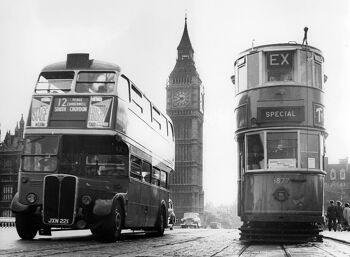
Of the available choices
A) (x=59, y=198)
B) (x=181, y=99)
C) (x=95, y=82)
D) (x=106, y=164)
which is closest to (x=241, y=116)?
(x=106, y=164)

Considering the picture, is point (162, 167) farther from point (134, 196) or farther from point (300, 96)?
point (300, 96)

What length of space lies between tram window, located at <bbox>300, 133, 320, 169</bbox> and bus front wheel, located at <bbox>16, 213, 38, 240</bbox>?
20.0ft

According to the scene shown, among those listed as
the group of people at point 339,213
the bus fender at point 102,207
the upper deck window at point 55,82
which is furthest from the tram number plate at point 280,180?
the group of people at point 339,213

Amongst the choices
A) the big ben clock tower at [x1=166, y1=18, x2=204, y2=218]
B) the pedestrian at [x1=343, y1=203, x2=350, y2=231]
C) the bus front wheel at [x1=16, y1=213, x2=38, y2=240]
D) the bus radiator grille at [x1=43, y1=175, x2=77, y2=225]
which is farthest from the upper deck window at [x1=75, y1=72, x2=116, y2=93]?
the big ben clock tower at [x1=166, y1=18, x2=204, y2=218]

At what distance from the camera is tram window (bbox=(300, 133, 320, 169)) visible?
1431 centimetres

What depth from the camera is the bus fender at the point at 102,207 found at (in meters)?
13.4

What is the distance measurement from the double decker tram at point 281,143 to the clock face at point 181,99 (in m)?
95.9

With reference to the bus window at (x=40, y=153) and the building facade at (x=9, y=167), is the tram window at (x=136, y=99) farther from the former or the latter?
the building facade at (x=9, y=167)

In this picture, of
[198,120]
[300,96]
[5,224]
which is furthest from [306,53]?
[198,120]

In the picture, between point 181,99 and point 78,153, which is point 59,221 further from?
point 181,99

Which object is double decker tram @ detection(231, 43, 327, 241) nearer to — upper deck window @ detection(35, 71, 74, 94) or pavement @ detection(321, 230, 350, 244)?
pavement @ detection(321, 230, 350, 244)

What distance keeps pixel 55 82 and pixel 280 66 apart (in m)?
5.20

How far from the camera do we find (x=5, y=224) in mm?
41000

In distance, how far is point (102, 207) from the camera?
44.3ft
